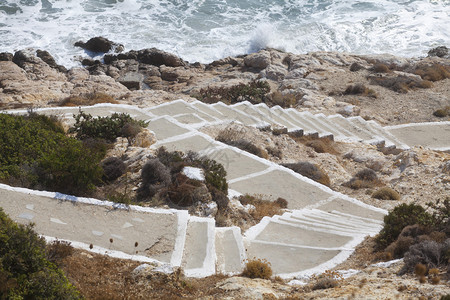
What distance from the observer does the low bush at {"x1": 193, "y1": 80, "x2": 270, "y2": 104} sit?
2344cm

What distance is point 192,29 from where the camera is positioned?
39594mm

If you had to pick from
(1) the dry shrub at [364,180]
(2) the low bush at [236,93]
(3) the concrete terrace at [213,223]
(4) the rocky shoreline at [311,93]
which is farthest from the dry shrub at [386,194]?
(2) the low bush at [236,93]

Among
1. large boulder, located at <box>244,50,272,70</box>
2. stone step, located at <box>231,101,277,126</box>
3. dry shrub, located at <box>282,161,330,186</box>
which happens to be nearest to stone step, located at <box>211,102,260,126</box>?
stone step, located at <box>231,101,277,126</box>

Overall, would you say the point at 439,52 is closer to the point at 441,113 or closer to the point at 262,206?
the point at 441,113

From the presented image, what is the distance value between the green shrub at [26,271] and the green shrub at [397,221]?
232 inches

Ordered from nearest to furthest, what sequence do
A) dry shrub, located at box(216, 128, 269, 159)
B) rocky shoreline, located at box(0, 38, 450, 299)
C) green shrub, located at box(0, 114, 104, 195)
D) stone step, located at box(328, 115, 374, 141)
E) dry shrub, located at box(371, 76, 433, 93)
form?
rocky shoreline, located at box(0, 38, 450, 299), green shrub, located at box(0, 114, 104, 195), dry shrub, located at box(216, 128, 269, 159), stone step, located at box(328, 115, 374, 141), dry shrub, located at box(371, 76, 433, 93)

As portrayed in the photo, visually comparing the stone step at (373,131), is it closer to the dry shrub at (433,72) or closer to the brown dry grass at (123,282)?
the dry shrub at (433,72)

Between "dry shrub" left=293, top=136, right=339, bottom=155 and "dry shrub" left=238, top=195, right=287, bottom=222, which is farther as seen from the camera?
"dry shrub" left=293, top=136, right=339, bottom=155

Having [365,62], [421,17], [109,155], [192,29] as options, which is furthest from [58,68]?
[421,17]

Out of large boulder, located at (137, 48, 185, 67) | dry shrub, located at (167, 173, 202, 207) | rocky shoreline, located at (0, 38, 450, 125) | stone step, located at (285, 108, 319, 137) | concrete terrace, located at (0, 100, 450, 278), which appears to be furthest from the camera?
large boulder, located at (137, 48, 185, 67)

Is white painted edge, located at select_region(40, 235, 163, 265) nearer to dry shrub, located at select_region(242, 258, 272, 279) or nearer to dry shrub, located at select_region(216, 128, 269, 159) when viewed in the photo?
dry shrub, located at select_region(242, 258, 272, 279)

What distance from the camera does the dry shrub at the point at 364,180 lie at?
14.9m

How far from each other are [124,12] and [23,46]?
10.3 metres

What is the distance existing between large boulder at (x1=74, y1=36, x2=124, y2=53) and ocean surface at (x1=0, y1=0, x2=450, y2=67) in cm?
60
